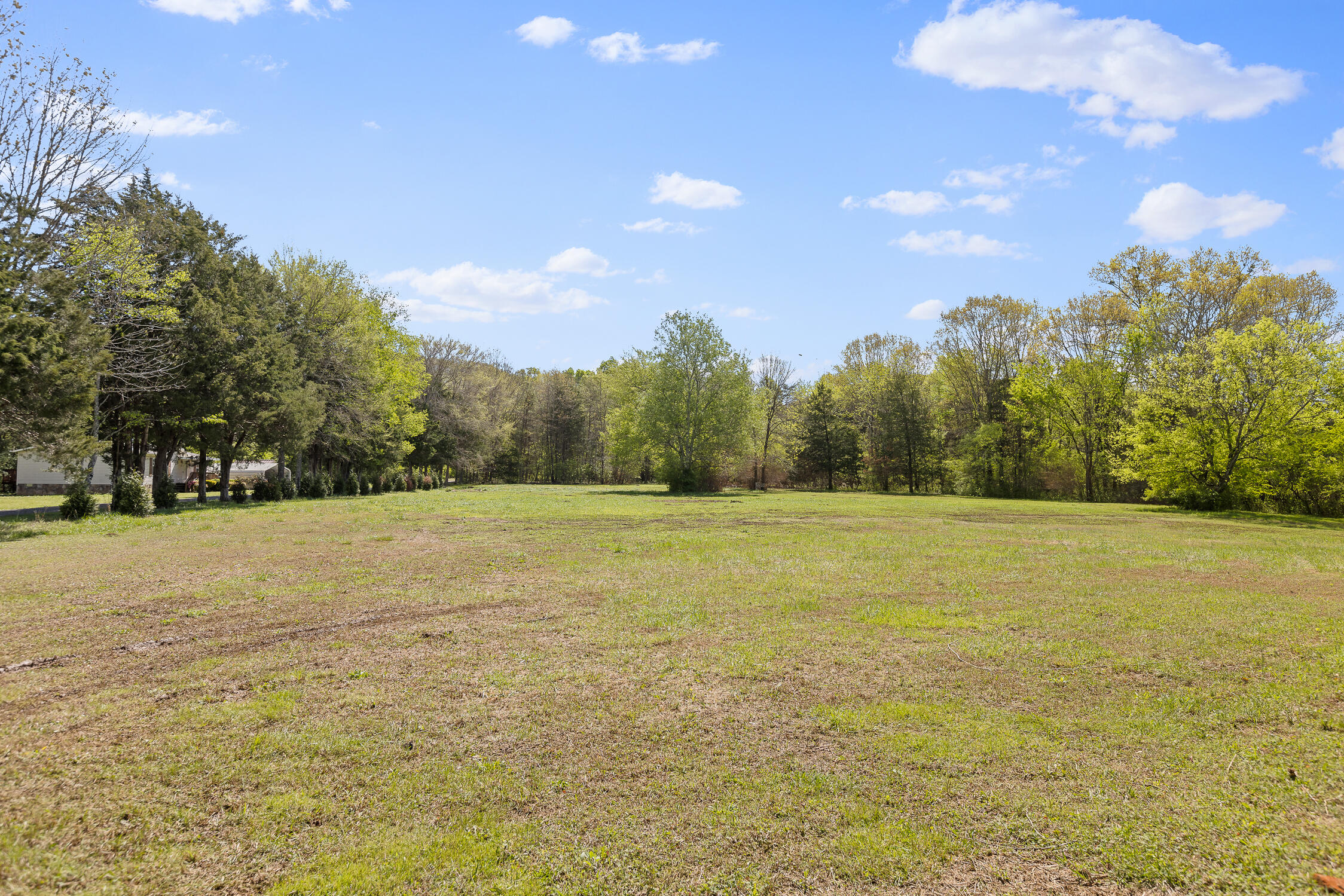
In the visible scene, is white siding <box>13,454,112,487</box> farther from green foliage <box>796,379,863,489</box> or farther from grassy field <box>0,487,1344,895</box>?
green foliage <box>796,379,863,489</box>

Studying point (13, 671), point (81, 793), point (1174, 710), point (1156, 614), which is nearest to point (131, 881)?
point (81, 793)

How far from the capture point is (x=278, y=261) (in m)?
38.1

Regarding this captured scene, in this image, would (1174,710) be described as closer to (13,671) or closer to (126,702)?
(126,702)

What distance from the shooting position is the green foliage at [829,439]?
6269 centimetres

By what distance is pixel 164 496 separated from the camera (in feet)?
84.8

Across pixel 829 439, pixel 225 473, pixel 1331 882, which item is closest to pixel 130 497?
pixel 225 473

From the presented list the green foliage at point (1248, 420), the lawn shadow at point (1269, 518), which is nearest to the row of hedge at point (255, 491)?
the lawn shadow at point (1269, 518)

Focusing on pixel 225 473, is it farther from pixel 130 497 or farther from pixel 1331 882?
A: pixel 1331 882

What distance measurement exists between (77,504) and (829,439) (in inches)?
2114

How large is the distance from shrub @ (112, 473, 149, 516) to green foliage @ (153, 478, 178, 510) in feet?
9.86

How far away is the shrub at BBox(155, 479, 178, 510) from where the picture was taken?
25.7 m

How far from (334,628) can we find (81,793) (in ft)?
14.1

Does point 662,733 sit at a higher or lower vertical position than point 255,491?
lower

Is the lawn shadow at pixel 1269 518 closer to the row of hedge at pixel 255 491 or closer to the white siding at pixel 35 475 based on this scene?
the row of hedge at pixel 255 491
